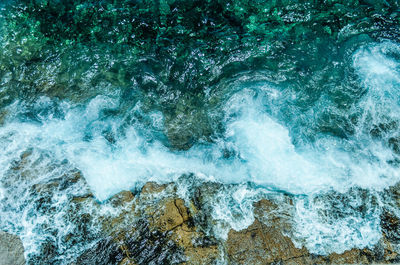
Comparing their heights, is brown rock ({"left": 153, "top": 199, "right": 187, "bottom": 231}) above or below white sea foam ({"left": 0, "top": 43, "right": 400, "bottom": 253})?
below

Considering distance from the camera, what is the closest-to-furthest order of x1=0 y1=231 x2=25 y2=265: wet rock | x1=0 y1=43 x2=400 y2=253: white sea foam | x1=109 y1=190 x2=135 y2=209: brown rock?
x1=0 y1=231 x2=25 y2=265: wet rock, x1=109 y1=190 x2=135 y2=209: brown rock, x1=0 y1=43 x2=400 y2=253: white sea foam

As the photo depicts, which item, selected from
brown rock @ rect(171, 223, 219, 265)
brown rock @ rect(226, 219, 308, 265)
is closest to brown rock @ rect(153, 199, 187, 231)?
brown rock @ rect(171, 223, 219, 265)

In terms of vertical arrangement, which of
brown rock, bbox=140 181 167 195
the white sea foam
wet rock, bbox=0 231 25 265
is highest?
the white sea foam

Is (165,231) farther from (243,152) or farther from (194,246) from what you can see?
(243,152)

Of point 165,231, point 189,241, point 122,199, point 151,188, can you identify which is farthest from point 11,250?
point 189,241

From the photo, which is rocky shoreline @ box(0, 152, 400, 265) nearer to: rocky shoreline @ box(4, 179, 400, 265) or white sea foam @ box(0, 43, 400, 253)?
rocky shoreline @ box(4, 179, 400, 265)

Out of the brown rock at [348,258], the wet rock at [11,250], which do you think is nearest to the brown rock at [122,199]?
the wet rock at [11,250]

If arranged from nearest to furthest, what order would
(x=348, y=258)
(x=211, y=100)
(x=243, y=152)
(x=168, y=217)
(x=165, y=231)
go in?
(x=348, y=258)
(x=165, y=231)
(x=168, y=217)
(x=243, y=152)
(x=211, y=100)
